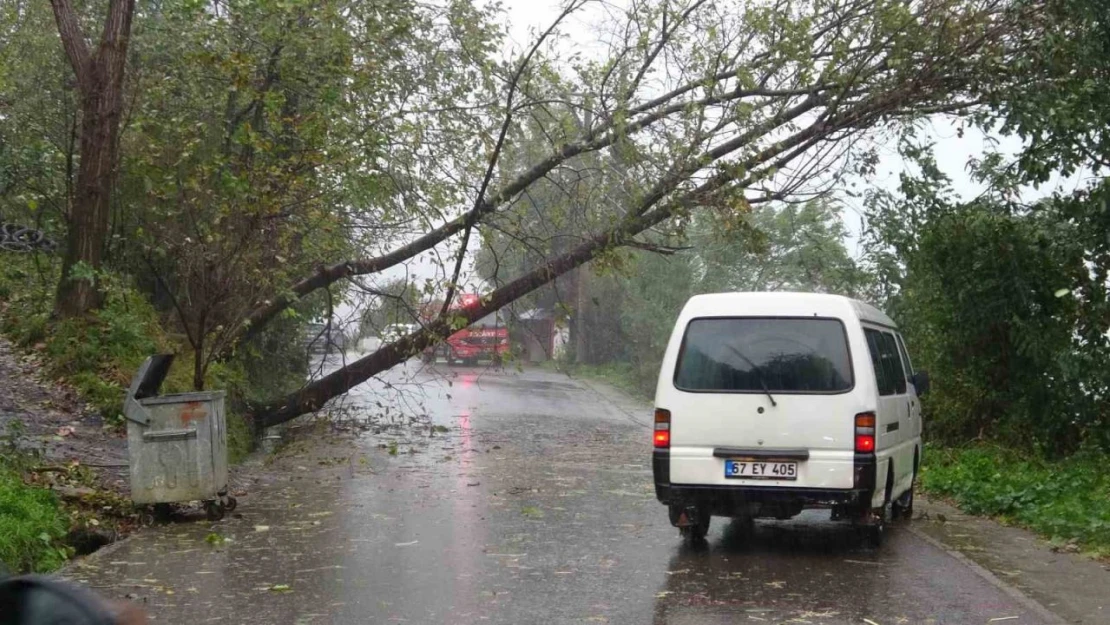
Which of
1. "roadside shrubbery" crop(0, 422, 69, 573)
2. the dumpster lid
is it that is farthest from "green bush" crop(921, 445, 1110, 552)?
"roadside shrubbery" crop(0, 422, 69, 573)

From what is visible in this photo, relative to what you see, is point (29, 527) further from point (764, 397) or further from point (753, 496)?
point (764, 397)

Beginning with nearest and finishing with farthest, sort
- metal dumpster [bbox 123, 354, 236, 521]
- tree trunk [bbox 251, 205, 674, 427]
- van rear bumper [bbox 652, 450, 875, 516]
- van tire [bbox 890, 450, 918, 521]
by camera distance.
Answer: van rear bumper [bbox 652, 450, 875, 516], metal dumpster [bbox 123, 354, 236, 521], van tire [bbox 890, 450, 918, 521], tree trunk [bbox 251, 205, 674, 427]

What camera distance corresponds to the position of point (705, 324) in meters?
9.73

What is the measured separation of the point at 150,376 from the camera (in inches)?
427

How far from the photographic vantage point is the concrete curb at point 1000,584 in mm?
7551

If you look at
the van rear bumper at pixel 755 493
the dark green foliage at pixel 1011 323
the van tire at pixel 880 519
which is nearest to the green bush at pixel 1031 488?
the dark green foliage at pixel 1011 323

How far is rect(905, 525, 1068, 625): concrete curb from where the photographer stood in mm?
7551

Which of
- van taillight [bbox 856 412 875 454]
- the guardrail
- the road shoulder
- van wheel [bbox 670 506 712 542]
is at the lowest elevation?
the road shoulder

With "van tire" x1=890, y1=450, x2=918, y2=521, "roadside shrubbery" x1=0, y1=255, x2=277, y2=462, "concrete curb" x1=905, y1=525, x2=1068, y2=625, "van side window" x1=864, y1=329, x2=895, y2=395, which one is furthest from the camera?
Result: "roadside shrubbery" x1=0, y1=255, x2=277, y2=462

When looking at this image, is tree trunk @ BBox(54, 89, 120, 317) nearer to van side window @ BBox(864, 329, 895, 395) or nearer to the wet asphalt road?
the wet asphalt road

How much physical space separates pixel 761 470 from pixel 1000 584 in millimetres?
1811

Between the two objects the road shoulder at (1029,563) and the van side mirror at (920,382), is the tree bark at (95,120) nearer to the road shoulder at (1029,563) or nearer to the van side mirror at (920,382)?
the van side mirror at (920,382)

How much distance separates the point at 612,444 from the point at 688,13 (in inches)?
274

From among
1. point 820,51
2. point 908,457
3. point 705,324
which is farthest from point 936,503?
point 820,51
